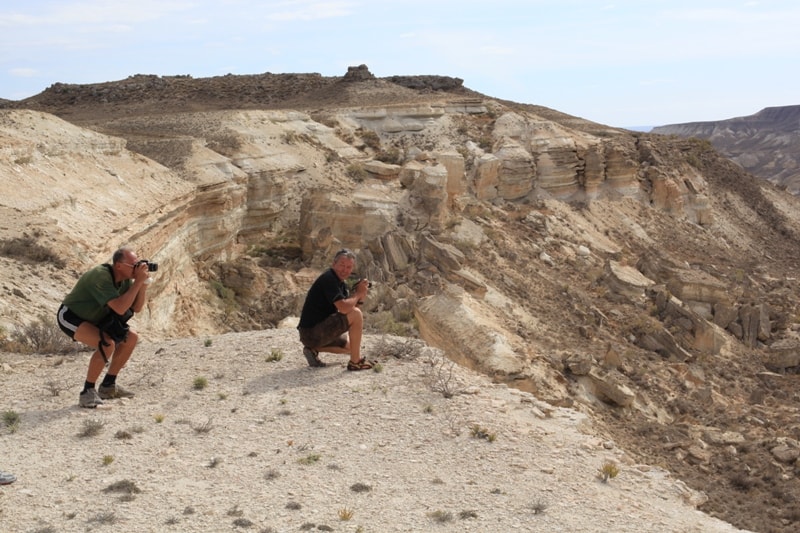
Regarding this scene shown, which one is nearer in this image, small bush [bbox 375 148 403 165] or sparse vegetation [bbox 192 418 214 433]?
sparse vegetation [bbox 192 418 214 433]

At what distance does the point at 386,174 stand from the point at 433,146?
467cm

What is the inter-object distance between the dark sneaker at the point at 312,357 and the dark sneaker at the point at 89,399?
2.02 meters

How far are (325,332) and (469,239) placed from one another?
40.2 feet

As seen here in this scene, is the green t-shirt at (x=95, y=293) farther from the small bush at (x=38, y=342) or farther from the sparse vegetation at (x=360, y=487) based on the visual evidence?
the sparse vegetation at (x=360, y=487)

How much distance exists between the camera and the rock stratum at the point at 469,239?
11.5m

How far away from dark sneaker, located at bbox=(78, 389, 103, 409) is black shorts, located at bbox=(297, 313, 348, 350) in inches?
78.8

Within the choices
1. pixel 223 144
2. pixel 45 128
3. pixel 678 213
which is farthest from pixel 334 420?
pixel 678 213

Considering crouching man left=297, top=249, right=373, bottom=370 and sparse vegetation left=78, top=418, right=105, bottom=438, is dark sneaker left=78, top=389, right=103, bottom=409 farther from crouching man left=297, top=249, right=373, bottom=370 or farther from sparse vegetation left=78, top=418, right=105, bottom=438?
crouching man left=297, top=249, right=373, bottom=370

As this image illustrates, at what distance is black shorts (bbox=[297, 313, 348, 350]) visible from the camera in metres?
7.71

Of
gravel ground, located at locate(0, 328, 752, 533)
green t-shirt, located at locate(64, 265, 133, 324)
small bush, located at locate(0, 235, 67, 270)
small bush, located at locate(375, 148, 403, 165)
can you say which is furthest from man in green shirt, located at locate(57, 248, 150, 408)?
small bush, located at locate(375, 148, 403, 165)

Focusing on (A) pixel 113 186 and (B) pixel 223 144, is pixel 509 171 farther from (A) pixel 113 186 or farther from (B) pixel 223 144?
(A) pixel 113 186

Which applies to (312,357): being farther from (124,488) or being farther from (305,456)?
(124,488)

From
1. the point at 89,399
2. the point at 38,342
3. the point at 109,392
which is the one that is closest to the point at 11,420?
the point at 89,399

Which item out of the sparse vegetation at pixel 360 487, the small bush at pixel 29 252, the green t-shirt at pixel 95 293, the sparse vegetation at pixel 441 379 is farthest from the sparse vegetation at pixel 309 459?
the small bush at pixel 29 252
